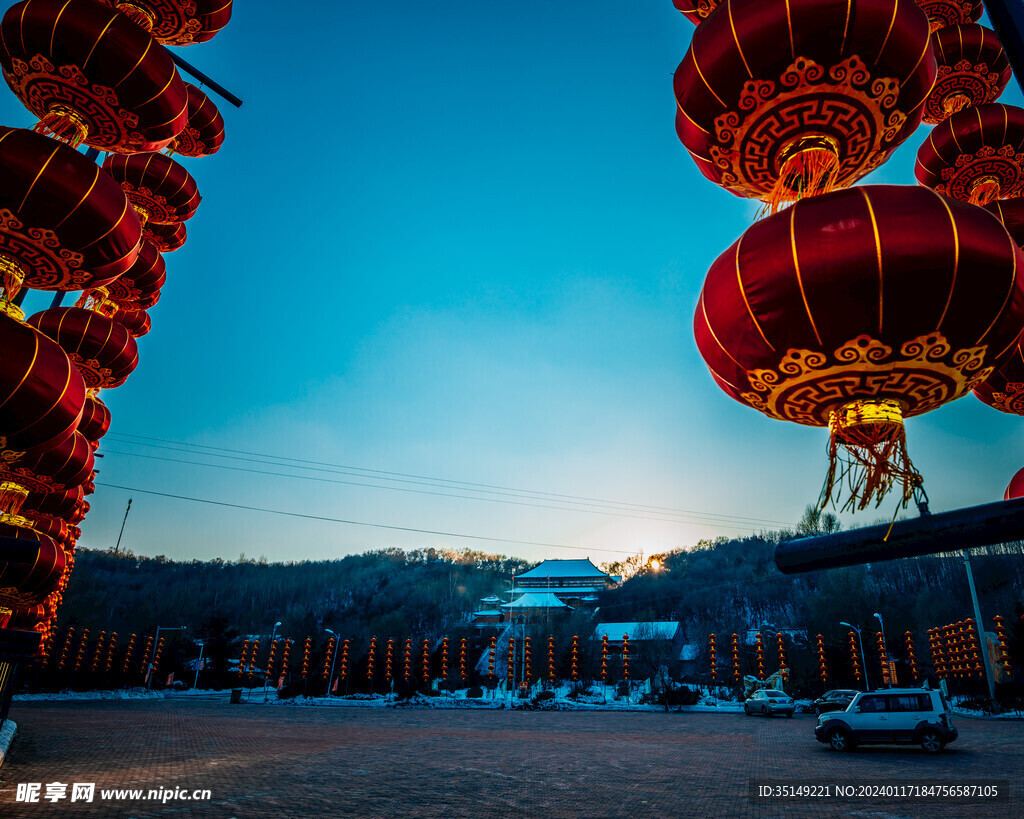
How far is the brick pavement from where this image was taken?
705 cm

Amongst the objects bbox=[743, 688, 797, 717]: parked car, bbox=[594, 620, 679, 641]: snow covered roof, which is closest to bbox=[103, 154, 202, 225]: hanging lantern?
bbox=[743, 688, 797, 717]: parked car

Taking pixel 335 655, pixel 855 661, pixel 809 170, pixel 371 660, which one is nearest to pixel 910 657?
pixel 855 661

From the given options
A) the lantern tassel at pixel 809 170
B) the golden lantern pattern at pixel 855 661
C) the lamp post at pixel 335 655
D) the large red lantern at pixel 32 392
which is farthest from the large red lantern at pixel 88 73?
the lamp post at pixel 335 655

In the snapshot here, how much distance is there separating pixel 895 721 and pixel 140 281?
1569 cm

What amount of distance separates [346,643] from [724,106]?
1557 inches

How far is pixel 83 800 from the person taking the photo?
6973 millimetres

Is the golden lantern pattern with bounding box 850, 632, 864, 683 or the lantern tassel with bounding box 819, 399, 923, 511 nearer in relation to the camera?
the lantern tassel with bounding box 819, 399, 923, 511

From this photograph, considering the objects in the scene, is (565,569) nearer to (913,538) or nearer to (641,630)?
(641,630)

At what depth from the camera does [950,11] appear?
3732 millimetres

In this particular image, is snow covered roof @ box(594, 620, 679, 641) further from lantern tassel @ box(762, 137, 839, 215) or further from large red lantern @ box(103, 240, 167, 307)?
lantern tassel @ box(762, 137, 839, 215)

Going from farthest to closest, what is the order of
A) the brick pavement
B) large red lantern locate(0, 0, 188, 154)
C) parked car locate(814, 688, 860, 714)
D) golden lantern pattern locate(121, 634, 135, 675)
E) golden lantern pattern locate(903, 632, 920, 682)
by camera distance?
golden lantern pattern locate(121, 634, 135, 675)
golden lantern pattern locate(903, 632, 920, 682)
parked car locate(814, 688, 860, 714)
the brick pavement
large red lantern locate(0, 0, 188, 154)

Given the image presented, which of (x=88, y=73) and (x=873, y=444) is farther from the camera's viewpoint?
(x=88, y=73)

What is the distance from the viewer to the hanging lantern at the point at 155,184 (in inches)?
281

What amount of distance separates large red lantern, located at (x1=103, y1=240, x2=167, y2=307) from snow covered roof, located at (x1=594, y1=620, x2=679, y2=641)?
1472 inches
